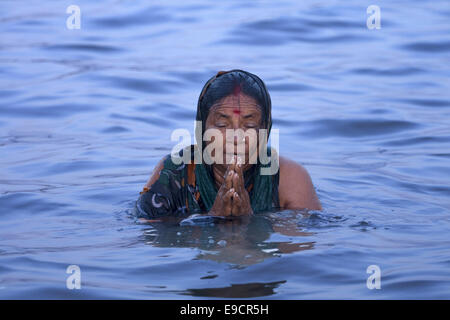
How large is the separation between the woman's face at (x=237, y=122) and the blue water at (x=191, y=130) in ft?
1.72

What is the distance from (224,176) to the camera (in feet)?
18.7

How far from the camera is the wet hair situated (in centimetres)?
561

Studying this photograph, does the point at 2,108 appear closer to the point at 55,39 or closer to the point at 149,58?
the point at 149,58

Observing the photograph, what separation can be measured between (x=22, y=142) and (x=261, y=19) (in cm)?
750

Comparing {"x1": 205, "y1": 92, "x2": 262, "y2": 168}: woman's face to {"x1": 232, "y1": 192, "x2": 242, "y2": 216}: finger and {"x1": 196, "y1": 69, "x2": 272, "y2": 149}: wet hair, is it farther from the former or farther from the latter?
{"x1": 232, "y1": 192, "x2": 242, "y2": 216}: finger

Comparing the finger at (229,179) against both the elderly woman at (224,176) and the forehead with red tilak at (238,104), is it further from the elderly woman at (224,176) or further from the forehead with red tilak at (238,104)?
the forehead with red tilak at (238,104)

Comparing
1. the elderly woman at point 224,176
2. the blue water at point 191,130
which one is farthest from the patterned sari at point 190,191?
the blue water at point 191,130

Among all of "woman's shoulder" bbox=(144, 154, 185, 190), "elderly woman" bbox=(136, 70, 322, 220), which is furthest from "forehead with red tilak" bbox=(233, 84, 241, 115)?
"woman's shoulder" bbox=(144, 154, 185, 190)

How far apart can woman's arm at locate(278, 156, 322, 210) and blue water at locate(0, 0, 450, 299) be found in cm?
10

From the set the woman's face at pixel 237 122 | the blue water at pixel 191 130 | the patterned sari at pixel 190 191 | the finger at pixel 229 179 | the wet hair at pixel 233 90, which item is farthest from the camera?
the patterned sari at pixel 190 191

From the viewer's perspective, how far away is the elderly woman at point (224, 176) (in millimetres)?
5551

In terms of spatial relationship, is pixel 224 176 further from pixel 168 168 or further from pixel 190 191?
pixel 168 168

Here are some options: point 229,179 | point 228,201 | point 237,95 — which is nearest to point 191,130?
point 237,95

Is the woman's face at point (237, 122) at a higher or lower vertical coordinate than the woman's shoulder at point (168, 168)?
higher
